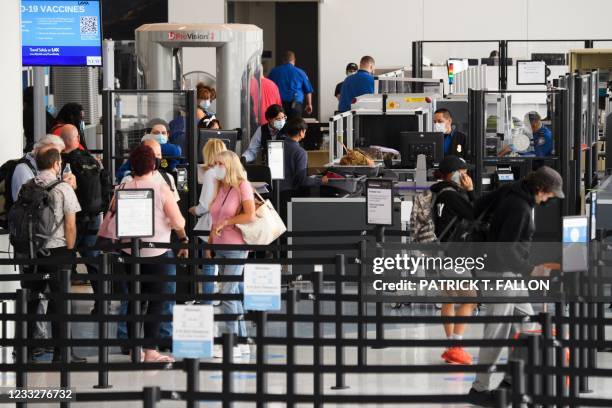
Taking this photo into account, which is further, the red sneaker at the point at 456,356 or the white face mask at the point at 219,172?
the white face mask at the point at 219,172

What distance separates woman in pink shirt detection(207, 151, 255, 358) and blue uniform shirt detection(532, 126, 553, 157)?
465cm

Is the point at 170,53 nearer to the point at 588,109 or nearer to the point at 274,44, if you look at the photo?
the point at 588,109

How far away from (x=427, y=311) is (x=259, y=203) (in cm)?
209

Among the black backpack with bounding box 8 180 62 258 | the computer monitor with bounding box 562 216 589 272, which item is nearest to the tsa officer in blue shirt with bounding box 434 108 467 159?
the black backpack with bounding box 8 180 62 258

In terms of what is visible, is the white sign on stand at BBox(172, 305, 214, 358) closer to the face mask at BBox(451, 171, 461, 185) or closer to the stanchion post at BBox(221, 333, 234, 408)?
the stanchion post at BBox(221, 333, 234, 408)

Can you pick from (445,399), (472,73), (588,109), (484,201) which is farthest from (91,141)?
(445,399)

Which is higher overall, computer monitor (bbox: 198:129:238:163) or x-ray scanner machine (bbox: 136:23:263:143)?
x-ray scanner machine (bbox: 136:23:263:143)

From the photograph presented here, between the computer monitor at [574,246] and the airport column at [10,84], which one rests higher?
the airport column at [10,84]

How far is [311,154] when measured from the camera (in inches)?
688

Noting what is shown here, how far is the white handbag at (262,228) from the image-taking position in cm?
940

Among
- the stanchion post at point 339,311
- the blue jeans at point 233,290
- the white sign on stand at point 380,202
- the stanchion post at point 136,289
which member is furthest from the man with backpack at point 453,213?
the stanchion post at point 136,289

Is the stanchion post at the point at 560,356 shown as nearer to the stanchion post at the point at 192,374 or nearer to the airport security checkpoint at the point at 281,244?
the airport security checkpoint at the point at 281,244

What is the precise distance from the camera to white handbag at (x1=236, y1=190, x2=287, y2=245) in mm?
9398

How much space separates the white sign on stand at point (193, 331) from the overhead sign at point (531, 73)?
11.5 m
